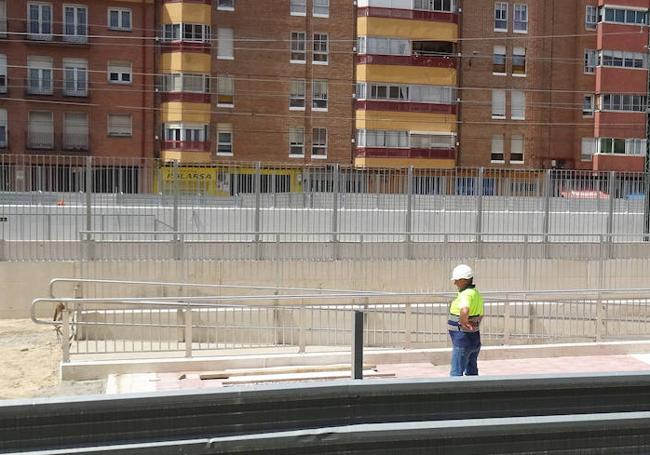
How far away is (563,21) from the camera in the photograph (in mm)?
54375

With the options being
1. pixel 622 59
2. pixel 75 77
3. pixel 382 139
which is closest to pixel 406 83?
pixel 382 139

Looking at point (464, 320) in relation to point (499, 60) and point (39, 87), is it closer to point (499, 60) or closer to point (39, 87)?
Answer: point (39, 87)

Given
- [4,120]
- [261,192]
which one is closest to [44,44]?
[4,120]

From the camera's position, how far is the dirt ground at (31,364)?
11.4 m

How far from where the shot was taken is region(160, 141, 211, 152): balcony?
48.2 metres

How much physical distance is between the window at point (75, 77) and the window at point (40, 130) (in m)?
1.79

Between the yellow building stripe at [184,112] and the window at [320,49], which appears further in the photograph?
the window at [320,49]

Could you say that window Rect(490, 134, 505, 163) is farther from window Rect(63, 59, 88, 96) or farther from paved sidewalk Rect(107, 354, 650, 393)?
paved sidewalk Rect(107, 354, 650, 393)

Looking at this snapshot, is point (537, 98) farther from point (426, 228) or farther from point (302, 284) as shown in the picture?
point (302, 284)

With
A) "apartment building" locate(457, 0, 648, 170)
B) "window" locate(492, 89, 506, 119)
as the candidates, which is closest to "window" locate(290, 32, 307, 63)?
"apartment building" locate(457, 0, 648, 170)

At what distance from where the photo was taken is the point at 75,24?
153 ft

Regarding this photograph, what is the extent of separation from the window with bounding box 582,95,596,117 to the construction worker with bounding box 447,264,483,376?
48.5 metres

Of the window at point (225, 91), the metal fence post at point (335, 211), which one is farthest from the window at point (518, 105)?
the metal fence post at point (335, 211)

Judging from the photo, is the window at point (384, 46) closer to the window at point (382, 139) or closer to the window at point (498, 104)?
the window at point (382, 139)
